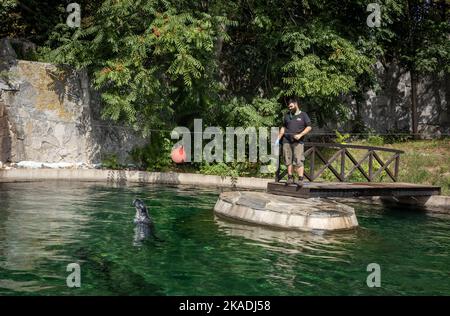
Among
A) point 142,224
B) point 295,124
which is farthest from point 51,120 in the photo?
point 295,124

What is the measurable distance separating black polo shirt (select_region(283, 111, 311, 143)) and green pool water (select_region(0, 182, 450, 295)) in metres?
2.56

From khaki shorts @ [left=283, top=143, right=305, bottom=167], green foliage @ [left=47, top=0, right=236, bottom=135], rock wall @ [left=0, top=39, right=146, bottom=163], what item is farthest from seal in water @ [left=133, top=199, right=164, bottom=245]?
rock wall @ [left=0, top=39, right=146, bottom=163]

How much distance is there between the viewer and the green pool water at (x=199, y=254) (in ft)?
24.7

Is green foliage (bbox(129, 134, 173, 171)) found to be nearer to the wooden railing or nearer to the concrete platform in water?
the wooden railing

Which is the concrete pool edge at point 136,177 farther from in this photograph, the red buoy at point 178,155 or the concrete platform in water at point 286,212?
the concrete platform in water at point 286,212

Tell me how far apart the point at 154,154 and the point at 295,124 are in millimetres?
10672

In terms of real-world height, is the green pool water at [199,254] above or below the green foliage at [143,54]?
below

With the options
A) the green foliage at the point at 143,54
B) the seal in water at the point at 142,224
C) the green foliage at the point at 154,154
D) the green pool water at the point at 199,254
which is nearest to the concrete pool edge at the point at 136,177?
the green foliage at the point at 154,154

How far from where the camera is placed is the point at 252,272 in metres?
8.27

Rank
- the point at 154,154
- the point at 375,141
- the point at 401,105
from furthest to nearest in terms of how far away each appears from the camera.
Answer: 1. the point at 401,105
2. the point at 375,141
3. the point at 154,154

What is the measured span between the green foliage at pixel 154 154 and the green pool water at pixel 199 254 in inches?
294

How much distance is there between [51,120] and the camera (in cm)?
2095

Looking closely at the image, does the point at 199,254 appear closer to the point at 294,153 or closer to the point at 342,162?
the point at 294,153

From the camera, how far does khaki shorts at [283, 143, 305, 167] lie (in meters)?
13.0
